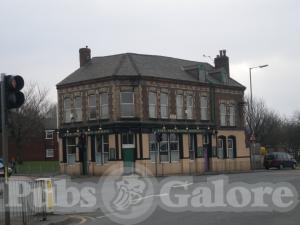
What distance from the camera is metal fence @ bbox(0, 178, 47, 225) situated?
15.4m

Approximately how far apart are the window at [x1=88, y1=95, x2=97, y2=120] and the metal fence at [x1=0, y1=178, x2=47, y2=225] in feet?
98.2

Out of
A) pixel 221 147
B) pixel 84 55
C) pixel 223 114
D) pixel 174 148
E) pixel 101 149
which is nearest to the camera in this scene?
pixel 101 149

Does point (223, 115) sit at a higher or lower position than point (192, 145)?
higher

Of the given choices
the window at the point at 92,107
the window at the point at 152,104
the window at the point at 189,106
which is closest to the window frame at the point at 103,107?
the window at the point at 92,107

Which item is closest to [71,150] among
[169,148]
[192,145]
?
[169,148]

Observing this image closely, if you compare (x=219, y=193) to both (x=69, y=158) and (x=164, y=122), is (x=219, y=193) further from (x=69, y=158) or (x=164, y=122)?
(x=69, y=158)

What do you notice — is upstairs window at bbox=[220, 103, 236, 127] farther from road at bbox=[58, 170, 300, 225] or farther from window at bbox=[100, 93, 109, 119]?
road at bbox=[58, 170, 300, 225]

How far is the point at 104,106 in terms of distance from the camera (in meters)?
45.6

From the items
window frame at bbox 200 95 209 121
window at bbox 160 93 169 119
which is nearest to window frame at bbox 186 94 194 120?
window frame at bbox 200 95 209 121

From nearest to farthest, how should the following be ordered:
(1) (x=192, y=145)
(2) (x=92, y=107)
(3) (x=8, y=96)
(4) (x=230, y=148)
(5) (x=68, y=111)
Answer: (3) (x=8, y=96) → (2) (x=92, y=107) → (5) (x=68, y=111) → (1) (x=192, y=145) → (4) (x=230, y=148)

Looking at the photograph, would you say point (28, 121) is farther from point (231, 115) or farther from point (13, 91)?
point (13, 91)

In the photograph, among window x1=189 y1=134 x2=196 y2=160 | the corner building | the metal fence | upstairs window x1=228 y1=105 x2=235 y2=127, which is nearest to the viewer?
the metal fence

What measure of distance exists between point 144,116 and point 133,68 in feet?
12.9

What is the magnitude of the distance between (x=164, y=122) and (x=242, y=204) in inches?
1131
